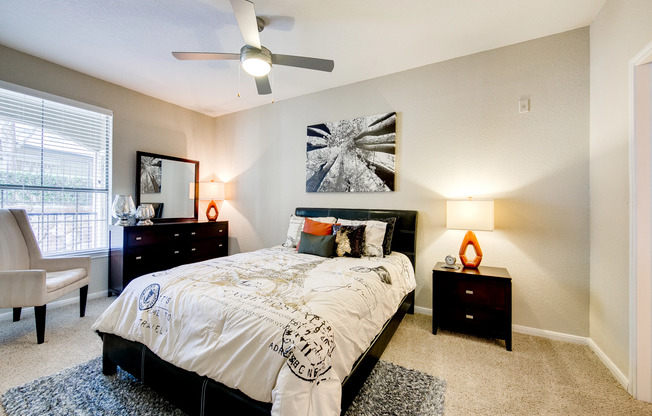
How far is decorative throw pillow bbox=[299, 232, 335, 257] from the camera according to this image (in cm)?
272

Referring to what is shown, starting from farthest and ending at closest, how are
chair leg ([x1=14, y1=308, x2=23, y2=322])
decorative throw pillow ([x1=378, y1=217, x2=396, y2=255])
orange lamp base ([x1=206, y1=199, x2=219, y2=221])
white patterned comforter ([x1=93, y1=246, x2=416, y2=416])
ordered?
1. orange lamp base ([x1=206, y1=199, x2=219, y2=221])
2. decorative throw pillow ([x1=378, y1=217, x2=396, y2=255])
3. chair leg ([x1=14, y1=308, x2=23, y2=322])
4. white patterned comforter ([x1=93, y1=246, x2=416, y2=416])

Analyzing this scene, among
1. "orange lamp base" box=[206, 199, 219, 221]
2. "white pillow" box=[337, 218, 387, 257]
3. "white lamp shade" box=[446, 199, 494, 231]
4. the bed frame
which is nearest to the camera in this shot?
the bed frame

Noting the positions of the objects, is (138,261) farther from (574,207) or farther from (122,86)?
(574,207)

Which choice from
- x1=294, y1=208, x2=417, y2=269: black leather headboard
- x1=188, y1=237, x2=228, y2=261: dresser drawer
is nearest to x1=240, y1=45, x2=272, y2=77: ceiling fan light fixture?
x1=294, y1=208, x2=417, y2=269: black leather headboard

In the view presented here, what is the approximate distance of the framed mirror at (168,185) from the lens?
3863 mm

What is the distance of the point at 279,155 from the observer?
408 cm

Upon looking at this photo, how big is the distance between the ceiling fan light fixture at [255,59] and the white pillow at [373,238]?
5.78 ft

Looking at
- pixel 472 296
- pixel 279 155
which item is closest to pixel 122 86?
pixel 279 155

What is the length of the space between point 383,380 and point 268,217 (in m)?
2.90

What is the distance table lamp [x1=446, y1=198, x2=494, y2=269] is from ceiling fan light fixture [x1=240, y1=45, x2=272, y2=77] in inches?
79.9

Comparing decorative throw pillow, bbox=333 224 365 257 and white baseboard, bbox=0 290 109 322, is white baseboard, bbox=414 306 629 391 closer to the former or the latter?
decorative throw pillow, bbox=333 224 365 257

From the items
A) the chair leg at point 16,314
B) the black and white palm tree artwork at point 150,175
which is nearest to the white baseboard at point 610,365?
the chair leg at point 16,314

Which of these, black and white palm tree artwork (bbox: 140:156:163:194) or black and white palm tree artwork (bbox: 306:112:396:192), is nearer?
black and white palm tree artwork (bbox: 306:112:396:192)

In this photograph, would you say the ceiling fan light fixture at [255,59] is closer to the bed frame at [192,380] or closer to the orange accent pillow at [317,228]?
the orange accent pillow at [317,228]
